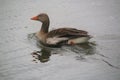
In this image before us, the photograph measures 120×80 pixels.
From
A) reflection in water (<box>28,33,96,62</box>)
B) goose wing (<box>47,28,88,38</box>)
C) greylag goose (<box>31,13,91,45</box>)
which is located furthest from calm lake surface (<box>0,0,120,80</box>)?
goose wing (<box>47,28,88,38</box>)

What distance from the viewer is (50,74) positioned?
10.0 metres

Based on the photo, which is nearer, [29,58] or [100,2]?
[29,58]

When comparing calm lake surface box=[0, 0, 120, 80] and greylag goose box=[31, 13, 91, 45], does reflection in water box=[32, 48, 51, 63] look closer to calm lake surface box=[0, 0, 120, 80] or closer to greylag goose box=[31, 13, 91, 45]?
calm lake surface box=[0, 0, 120, 80]

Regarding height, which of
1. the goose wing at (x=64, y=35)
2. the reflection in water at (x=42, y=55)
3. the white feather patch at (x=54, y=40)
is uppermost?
the goose wing at (x=64, y=35)

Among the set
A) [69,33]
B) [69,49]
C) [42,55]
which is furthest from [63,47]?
[42,55]

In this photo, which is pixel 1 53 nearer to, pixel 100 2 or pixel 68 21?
pixel 68 21

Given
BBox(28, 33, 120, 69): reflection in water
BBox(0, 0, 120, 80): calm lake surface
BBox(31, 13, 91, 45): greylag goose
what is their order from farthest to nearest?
BBox(31, 13, 91, 45): greylag goose → BBox(28, 33, 120, 69): reflection in water → BBox(0, 0, 120, 80): calm lake surface

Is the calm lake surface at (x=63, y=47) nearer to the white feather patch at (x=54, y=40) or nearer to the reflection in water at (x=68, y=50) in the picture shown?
the reflection in water at (x=68, y=50)

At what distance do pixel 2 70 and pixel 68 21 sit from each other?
3808 mm

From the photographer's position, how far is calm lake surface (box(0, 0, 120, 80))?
1015 centimetres

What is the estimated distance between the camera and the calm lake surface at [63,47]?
1015 centimetres

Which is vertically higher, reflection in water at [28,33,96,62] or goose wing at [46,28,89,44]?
goose wing at [46,28,89,44]

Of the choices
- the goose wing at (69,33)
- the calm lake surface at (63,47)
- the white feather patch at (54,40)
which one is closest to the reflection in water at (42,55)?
the calm lake surface at (63,47)

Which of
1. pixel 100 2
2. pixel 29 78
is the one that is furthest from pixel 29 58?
pixel 100 2
